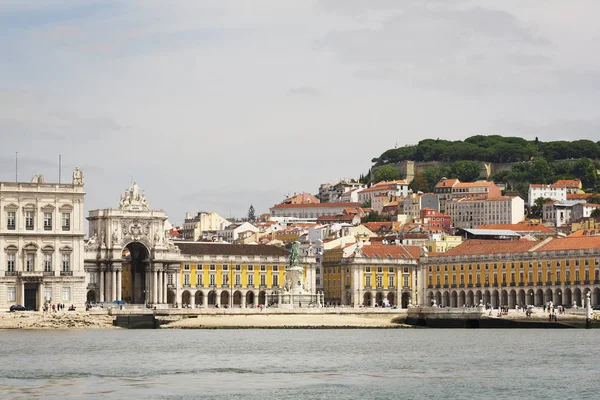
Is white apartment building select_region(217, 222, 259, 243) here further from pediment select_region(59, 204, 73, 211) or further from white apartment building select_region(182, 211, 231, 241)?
pediment select_region(59, 204, 73, 211)

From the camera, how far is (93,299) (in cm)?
11325

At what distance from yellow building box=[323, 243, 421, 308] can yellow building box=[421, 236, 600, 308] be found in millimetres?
2553

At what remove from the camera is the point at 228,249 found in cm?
12025

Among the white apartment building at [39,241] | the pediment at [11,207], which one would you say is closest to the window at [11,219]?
the white apartment building at [39,241]

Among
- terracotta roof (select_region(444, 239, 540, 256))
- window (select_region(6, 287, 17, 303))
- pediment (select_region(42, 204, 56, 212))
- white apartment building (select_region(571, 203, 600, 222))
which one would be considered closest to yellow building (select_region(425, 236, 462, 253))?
terracotta roof (select_region(444, 239, 540, 256))

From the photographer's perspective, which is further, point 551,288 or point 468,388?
point 551,288

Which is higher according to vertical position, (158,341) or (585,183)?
(585,183)

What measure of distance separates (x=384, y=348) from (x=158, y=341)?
11.0 metres

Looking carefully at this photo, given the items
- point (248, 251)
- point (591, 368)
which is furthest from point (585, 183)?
Answer: point (591, 368)

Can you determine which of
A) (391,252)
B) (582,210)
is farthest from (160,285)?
(582,210)

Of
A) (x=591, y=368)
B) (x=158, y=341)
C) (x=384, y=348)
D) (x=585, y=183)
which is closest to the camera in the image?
(x=591, y=368)

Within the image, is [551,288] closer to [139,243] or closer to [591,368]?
[139,243]

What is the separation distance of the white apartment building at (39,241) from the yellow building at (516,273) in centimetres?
3722

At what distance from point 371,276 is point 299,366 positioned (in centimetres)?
7489
